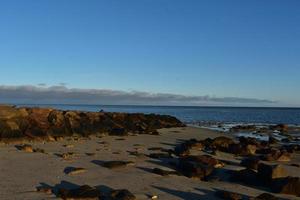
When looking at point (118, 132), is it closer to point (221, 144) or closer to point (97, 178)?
point (221, 144)

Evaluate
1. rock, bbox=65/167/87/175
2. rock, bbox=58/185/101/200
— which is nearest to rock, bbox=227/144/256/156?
rock, bbox=65/167/87/175

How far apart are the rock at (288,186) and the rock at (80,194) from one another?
20.5 feet

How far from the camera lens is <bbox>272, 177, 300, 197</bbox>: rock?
1614 centimetres

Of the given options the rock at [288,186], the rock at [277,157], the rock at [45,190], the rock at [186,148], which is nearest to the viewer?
the rock at [45,190]

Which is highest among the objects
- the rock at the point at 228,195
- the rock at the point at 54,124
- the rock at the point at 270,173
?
the rock at the point at 54,124

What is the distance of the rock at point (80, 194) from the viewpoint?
1413 cm

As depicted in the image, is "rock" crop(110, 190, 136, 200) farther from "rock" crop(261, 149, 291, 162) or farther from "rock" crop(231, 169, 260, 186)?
"rock" crop(261, 149, 291, 162)

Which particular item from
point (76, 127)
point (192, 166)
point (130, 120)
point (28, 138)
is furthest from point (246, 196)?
point (130, 120)

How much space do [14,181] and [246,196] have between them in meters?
7.87

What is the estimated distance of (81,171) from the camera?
18219 mm

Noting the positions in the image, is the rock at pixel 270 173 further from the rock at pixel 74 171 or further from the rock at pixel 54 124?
the rock at pixel 54 124

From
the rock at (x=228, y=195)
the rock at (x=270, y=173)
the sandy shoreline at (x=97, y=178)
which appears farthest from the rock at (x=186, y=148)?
the rock at (x=228, y=195)

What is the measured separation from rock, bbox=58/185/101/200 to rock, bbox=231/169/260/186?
5968 millimetres

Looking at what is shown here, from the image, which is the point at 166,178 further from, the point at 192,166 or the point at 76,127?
the point at 76,127
